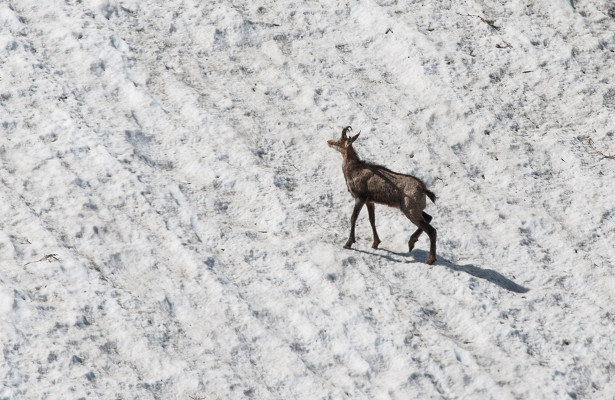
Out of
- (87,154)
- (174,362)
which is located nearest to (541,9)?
(87,154)

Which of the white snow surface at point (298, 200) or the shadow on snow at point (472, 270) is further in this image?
the shadow on snow at point (472, 270)

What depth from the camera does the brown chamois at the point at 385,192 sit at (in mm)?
10453

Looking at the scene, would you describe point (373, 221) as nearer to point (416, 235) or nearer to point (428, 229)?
point (416, 235)

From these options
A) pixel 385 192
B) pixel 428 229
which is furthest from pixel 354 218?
pixel 428 229

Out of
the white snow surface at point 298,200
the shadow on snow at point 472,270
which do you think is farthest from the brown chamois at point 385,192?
the white snow surface at point 298,200

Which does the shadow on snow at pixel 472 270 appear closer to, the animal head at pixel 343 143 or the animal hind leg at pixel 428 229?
the animal hind leg at pixel 428 229

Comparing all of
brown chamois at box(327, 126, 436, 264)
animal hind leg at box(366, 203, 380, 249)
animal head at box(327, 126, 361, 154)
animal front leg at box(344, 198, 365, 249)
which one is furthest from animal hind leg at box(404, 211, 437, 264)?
animal head at box(327, 126, 361, 154)

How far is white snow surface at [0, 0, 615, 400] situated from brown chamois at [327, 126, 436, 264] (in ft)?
1.24

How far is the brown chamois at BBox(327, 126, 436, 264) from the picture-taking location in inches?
412

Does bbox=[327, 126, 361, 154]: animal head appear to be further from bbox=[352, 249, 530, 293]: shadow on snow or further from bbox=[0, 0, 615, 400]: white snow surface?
bbox=[352, 249, 530, 293]: shadow on snow

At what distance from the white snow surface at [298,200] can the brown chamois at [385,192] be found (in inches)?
14.8

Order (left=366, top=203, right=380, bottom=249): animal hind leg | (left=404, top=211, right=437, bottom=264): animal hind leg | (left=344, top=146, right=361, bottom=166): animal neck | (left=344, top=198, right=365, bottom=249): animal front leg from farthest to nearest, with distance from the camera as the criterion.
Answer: (left=344, top=146, right=361, bottom=166): animal neck → (left=366, top=203, right=380, bottom=249): animal hind leg → (left=344, top=198, right=365, bottom=249): animal front leg → (left=404, top=211, right=437, bottom=264): animal hind leg

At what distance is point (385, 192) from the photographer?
10.6 metres

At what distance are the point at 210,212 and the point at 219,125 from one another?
2.07 m
